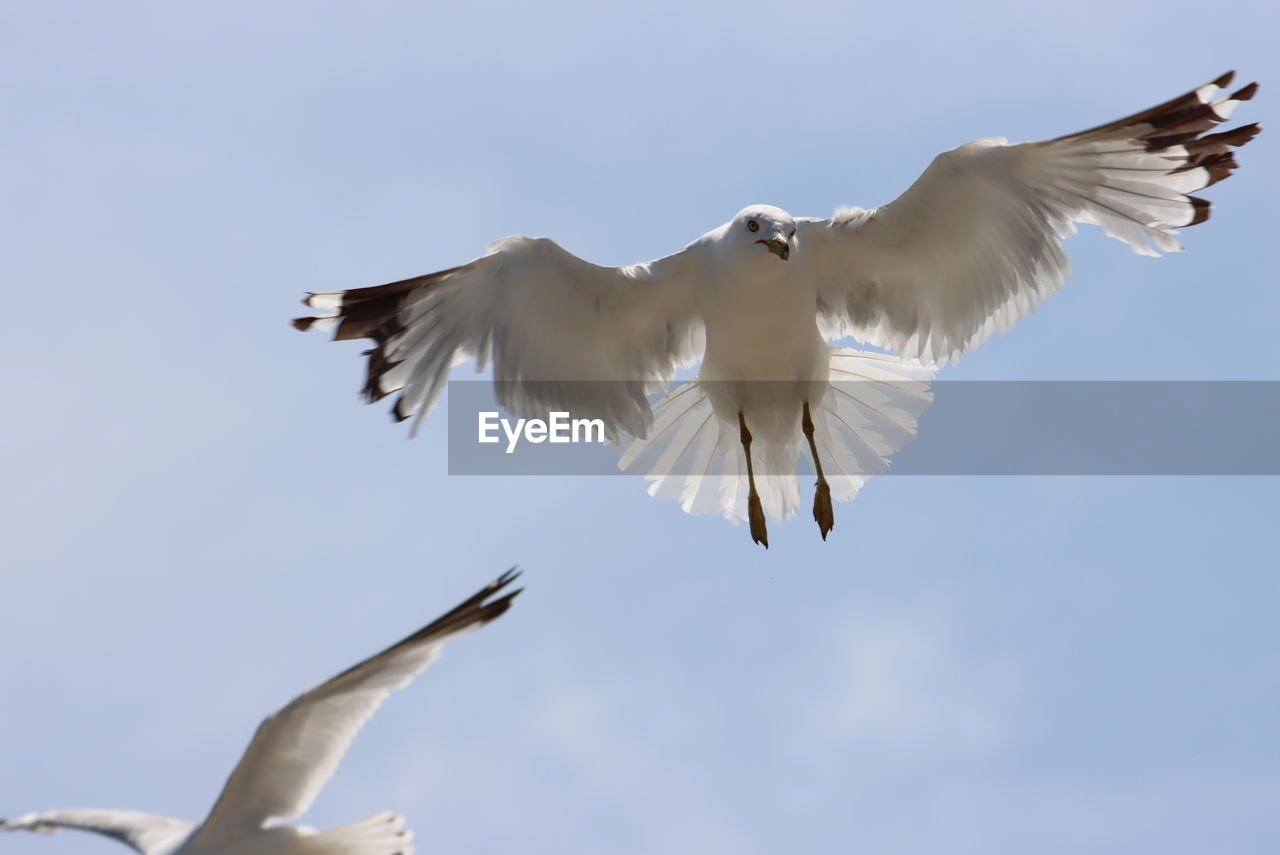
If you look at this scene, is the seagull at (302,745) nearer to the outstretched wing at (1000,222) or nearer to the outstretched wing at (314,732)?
the outstretched wing at (314,732)

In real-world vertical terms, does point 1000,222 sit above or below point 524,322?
above

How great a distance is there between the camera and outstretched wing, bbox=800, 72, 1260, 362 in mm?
9102

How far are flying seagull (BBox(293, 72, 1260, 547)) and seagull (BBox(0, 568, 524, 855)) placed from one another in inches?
80.2

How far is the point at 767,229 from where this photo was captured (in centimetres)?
920

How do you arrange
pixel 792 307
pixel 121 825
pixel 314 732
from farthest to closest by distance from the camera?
pixel 792 307
pixel 121 825
pixel 314 732

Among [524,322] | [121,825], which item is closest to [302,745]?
[121,825]

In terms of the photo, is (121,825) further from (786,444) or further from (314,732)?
(786,444)

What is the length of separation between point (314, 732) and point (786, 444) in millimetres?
3809

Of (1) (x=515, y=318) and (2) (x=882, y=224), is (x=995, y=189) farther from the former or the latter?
(1) (x=515, y=318)

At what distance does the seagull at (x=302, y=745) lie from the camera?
7766 mm

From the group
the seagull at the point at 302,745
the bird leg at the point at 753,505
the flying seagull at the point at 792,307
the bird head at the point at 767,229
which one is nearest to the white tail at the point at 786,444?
the flying seagull at the point at 792,307

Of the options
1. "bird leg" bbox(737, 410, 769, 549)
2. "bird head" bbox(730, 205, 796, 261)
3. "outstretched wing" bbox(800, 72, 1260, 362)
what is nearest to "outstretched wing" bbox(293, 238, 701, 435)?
"bird head" bbox(730, 205, 796, 261)

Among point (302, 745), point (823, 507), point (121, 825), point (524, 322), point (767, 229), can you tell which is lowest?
point (121, 825)

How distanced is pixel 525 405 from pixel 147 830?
121 inches
